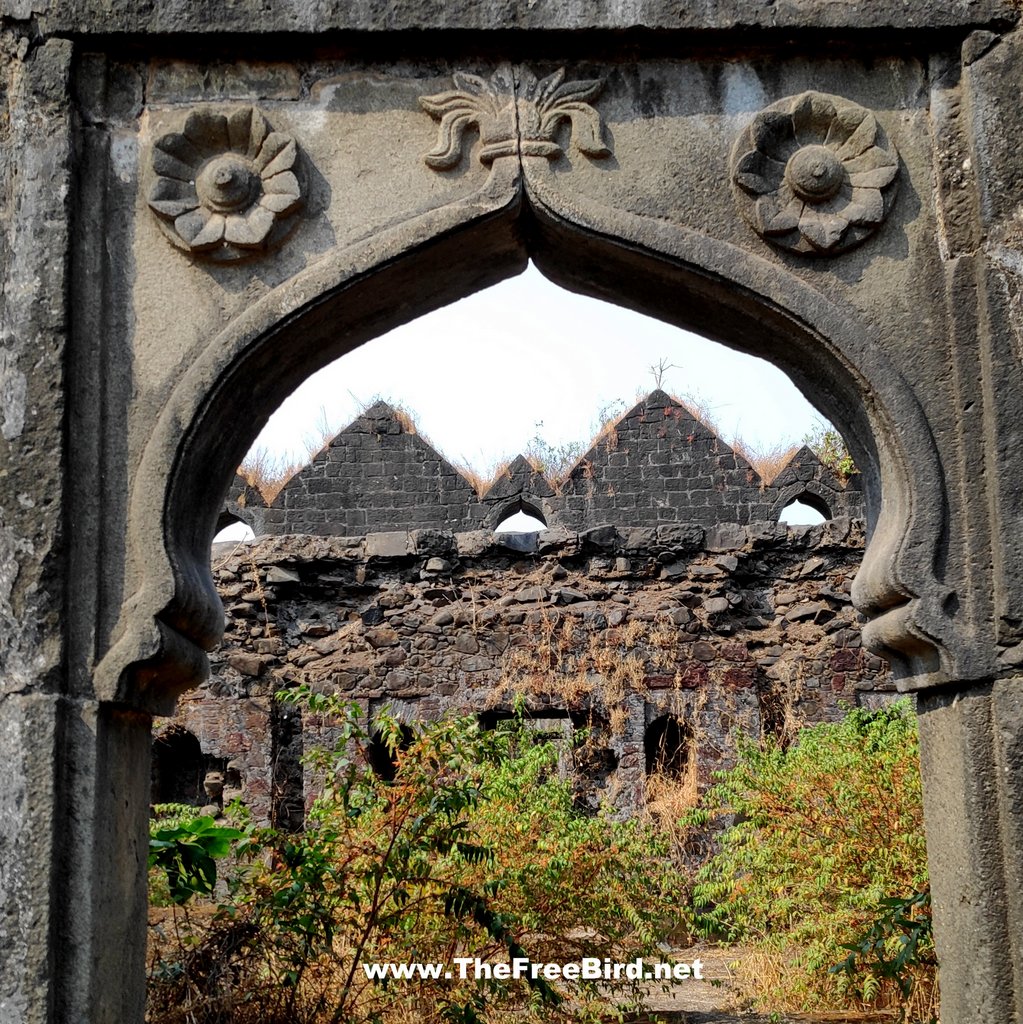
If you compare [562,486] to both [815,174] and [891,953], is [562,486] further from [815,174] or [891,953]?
[815,174]

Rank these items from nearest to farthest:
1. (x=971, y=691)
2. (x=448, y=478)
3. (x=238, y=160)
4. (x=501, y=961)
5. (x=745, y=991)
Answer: (x=971, y=691)
(x=238, y=160)
(x=501, y=961)
(x=745, y=991)
(x=448, y=478)

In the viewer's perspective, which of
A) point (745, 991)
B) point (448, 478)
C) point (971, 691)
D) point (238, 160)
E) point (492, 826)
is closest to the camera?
point (971, 691)

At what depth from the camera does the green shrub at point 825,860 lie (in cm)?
568

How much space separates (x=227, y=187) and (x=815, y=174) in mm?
1393

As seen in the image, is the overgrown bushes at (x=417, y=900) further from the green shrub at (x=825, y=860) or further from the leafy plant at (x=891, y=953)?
the leafy plant at (x=891, y=953)

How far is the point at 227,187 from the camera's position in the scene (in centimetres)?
285

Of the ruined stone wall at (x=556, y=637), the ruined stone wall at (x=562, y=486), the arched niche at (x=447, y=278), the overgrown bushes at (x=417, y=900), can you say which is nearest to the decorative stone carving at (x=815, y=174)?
the arched niche at (x=447, y=278)

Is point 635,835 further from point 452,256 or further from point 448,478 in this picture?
point 448,478

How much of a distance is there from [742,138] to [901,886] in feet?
13.0

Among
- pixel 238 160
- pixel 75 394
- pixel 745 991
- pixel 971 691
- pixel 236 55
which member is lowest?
pixel 745 991

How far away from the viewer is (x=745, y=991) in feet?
21.4

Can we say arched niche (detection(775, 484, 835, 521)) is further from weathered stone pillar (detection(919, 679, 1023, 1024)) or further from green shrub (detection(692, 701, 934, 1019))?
weathered stone pillar (detection(919, 679, 1023, 1024))

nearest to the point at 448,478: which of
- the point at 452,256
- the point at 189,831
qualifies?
the point at 189,831

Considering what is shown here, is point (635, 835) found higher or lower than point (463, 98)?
lower
